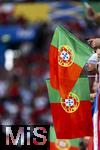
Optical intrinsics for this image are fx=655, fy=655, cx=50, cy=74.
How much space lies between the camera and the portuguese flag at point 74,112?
4629mm

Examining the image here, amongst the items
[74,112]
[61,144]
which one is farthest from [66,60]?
[61,144]

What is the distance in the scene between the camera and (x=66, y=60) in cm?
463

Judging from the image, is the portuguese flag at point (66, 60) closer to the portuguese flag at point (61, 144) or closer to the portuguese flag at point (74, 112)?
the portuguese flag at point (74, 112)

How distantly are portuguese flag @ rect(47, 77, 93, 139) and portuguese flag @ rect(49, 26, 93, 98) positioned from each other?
50 mm

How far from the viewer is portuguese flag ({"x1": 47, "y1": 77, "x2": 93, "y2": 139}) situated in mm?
4629

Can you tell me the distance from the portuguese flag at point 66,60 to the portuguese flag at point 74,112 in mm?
50

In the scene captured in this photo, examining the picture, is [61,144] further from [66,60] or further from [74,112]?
[66,60]

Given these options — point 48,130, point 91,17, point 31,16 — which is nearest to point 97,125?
point 48,130

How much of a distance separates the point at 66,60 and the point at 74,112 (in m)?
0.37

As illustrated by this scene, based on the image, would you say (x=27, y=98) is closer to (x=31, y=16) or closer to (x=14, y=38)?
(x=14, y=38)

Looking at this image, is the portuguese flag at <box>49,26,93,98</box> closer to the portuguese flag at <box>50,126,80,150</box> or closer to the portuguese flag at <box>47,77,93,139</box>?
the portuguese flag at <box>47,77,93,139</box>

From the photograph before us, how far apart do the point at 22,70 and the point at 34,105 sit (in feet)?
4.17

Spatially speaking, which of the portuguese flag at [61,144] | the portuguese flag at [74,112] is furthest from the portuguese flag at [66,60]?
the portuguese flag at [61,144]

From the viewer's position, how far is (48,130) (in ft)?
19.6
